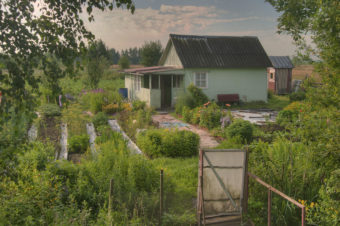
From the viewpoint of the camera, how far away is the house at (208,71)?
18922 millimetres

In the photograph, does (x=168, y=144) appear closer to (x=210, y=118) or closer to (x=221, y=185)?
(x=210, y=118)

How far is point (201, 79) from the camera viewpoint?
1947cm

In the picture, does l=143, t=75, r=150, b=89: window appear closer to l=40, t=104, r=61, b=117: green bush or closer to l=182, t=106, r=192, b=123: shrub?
l=182, t=106, r=192, b=123: shrub

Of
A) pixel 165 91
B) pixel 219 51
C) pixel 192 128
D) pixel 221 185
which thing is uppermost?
pixel 219 51

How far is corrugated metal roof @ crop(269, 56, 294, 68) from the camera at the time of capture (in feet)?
87.1

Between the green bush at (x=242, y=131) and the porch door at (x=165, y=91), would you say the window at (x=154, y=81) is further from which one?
the green bush at (x=242, y=131)

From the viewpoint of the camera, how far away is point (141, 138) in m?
8.84

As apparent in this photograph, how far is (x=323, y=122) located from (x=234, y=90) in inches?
649

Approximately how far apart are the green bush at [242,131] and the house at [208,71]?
8807 mm

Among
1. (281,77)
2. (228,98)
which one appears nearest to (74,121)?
(228,98)

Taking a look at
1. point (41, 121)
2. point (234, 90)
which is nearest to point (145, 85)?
point (234, 90)

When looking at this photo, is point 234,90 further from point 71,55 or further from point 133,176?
point 71,55

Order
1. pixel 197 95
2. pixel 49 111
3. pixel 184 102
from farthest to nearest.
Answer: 1. pixel 197 95
2. pixel 184 102
3. pixel 49 111

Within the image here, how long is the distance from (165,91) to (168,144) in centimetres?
1155
